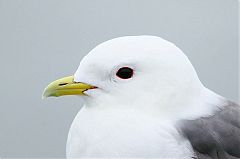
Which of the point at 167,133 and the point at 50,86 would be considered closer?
the point at 167,133

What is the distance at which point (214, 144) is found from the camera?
62.4 inches

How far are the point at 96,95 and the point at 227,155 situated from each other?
37 centimetres

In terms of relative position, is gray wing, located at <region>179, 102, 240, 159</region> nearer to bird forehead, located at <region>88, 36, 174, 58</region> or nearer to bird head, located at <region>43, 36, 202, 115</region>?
bird head, located at <region>43, 36, 202, 115</region>

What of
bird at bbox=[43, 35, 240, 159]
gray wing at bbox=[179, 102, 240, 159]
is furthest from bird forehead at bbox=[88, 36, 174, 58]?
gray wing at bbox=[179, 102, 240, 159]

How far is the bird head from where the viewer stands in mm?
1567

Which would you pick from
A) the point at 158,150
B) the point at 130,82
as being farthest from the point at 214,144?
the point at 130,82

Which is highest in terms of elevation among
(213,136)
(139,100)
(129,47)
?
(129,47)

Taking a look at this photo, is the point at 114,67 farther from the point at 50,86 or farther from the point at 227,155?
the point at 227,155

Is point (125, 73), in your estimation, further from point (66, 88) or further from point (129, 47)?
point (66, 88)

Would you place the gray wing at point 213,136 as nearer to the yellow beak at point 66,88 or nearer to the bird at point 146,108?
the bird at point 146,108

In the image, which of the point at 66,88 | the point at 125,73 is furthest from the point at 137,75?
the point at 66,88

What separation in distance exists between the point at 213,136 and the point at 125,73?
0.90 feet

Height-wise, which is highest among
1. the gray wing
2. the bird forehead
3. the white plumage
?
the bird forehead

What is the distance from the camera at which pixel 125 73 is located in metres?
1.59
